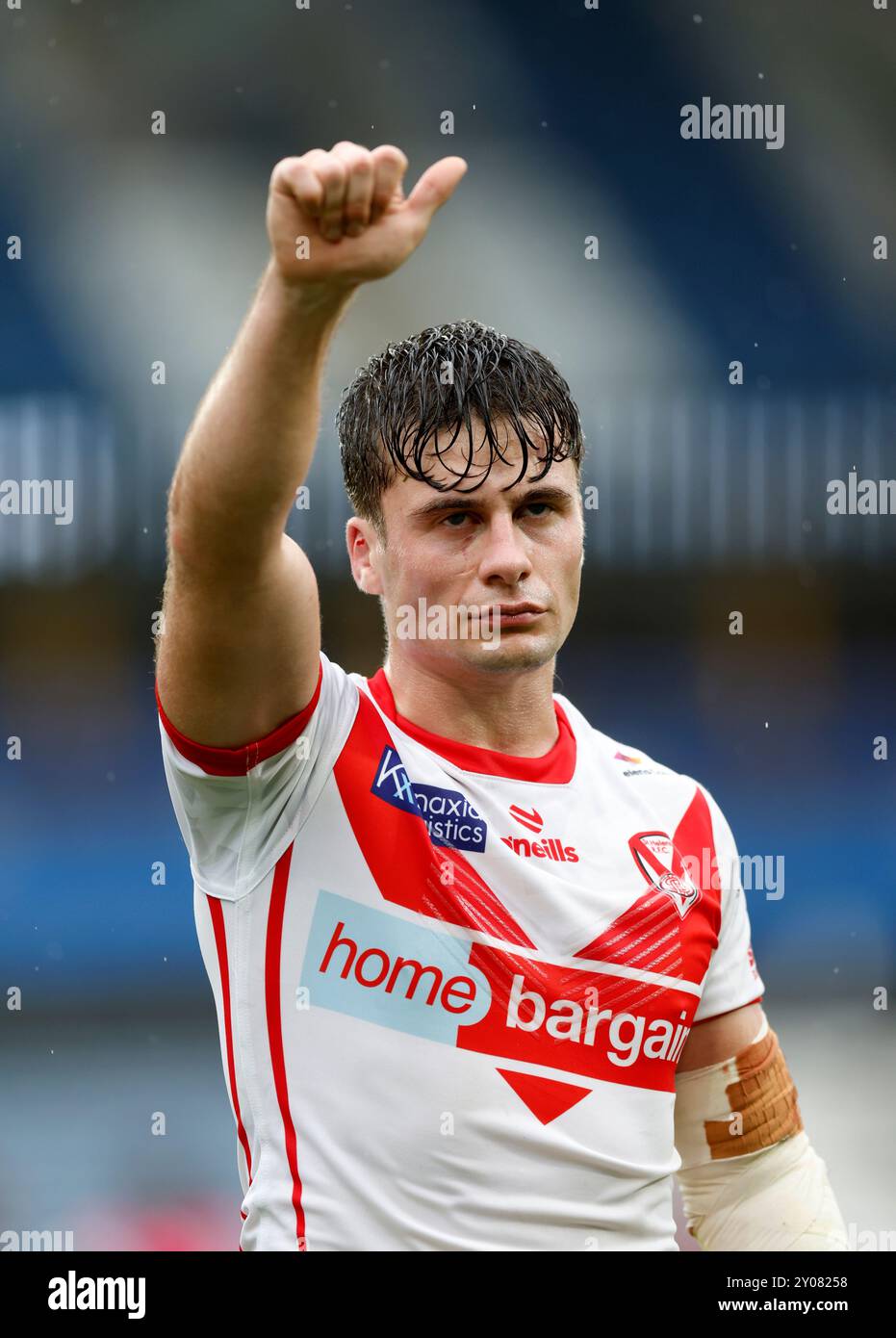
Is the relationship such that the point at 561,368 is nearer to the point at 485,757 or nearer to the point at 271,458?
the point at 485,757

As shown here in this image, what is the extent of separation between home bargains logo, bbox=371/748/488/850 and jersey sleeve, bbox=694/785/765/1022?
0.45 m

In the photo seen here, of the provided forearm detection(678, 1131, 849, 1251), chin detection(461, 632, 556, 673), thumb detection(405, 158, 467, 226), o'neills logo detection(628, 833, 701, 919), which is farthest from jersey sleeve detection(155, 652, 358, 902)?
forearm detection(678, 1131, 849, 1251)

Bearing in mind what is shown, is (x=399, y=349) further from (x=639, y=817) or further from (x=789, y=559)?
(x=789, y=559)

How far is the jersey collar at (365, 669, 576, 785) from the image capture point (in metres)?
2.15

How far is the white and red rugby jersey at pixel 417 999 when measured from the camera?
1.89m

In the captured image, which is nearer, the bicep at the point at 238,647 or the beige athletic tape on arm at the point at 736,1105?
the bicep at the point at 238,647

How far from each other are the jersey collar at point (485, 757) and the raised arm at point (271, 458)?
33 cm

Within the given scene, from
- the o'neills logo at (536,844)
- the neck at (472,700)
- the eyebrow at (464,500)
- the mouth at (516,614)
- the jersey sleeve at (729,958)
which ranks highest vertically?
the eyebrow at (464,500)

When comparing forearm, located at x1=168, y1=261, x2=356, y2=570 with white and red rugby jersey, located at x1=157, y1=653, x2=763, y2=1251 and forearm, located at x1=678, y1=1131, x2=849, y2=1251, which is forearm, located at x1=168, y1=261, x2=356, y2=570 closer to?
white and red rugby jersey, located at x1=157, y1=653, x2=763, y2=1251

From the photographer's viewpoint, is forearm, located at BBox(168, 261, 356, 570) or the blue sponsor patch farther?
the blue sponsor patch

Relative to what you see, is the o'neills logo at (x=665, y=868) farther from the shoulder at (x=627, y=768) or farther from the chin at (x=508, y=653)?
the chin at (x=508, y=653)

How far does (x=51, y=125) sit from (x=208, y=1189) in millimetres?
5476

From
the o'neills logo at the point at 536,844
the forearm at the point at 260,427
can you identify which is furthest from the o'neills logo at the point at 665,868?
the forearm at the point at 260,427

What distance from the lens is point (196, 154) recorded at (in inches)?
295
